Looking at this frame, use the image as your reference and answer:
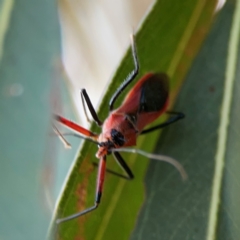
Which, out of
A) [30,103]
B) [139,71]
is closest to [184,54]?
[139,71]

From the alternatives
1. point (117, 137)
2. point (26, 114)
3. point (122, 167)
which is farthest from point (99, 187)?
point (26, 114)

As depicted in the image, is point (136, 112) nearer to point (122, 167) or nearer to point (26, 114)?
point (122, 167)

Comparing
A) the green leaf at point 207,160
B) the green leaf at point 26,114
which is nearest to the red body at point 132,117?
the green leaf at point 207,160

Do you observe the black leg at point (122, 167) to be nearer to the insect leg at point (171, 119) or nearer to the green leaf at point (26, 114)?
the insect leg at point (171, 119)

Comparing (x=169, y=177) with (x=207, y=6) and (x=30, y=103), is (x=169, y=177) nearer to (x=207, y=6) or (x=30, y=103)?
(x=207, y=6)

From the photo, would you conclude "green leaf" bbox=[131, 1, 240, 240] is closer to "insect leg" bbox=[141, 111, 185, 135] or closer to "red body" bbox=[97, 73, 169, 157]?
"insect leg" bbox=[141, 111, 185, 135]

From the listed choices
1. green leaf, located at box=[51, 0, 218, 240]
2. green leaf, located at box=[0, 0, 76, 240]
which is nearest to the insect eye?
green leaf, located at box=[51, 0, 218, 240]

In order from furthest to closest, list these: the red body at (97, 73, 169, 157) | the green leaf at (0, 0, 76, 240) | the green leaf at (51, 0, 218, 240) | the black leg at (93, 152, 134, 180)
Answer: the red body at (97, 73, 169, 157) < the black leg at (93, 152, 134, 180) < the green leaf at (51, 0, 218, 240) < the green leaf at (0, 0, 76, 240)
